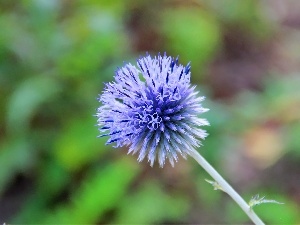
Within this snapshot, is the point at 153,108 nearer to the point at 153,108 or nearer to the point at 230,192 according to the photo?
the point at 153,108

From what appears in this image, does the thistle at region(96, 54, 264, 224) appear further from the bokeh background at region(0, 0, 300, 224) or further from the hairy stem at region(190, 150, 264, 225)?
the bokeh background at region(0, 0, 300, 224)

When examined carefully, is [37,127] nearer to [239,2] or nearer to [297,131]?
[297,131]

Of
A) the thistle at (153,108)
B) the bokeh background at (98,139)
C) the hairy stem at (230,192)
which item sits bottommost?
the hairy stem at (230,192)

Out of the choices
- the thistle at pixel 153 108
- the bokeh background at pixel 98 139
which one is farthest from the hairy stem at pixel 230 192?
the bokeh background at pixel 98 139

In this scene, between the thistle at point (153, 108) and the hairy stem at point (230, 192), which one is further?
the thistle at point (153, 108)

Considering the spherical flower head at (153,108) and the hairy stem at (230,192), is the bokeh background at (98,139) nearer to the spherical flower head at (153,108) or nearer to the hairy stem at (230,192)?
the spherical flower head at (153,108)

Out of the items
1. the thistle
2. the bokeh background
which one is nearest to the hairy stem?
the thistle

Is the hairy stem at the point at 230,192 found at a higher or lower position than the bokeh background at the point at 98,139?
lower

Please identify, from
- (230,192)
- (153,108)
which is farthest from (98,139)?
(230,192)
